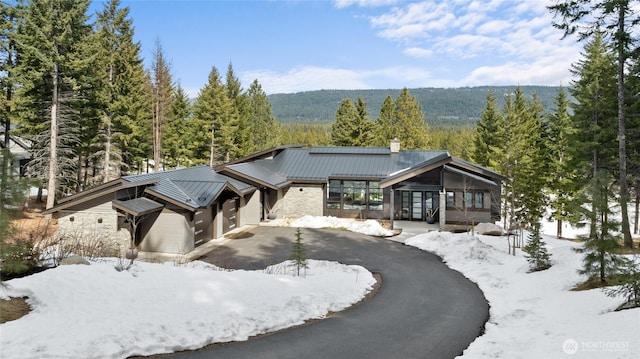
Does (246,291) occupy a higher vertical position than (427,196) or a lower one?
lower

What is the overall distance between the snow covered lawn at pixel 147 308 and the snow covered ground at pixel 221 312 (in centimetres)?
2

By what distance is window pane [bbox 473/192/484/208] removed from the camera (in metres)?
26.0

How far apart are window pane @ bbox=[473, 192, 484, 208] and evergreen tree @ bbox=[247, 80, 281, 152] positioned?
3156 centimetres

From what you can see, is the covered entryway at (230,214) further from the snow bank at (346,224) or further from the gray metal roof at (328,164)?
the snow bank at (346,224)

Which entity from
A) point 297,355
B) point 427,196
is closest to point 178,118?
point 427,196

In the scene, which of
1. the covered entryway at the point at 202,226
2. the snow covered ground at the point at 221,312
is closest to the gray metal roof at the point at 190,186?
the covered entryway at the point at 202,226

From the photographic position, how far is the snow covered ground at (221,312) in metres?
6.79

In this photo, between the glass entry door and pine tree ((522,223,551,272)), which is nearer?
pine tree ((522,223,551,272))

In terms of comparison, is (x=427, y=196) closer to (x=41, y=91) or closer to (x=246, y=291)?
(x=246, y=291)

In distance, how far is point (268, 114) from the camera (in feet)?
176

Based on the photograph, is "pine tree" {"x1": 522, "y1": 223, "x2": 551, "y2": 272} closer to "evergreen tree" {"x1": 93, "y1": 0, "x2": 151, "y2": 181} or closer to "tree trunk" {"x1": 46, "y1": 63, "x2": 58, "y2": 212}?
"tree trunk" {"x1": 46, "y1": 63, "x2": 58, "y2": 212}

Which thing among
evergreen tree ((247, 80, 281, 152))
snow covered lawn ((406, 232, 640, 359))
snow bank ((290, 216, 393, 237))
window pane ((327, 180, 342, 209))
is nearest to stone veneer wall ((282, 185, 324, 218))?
window pane ((327, 180, 342, 209))

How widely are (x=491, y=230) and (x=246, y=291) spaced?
1764 centimetres

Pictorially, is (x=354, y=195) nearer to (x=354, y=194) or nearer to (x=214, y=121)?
(x=354, y=194)
